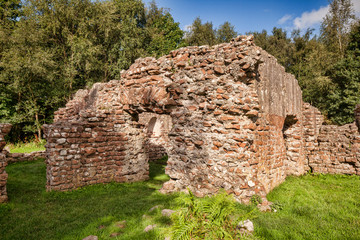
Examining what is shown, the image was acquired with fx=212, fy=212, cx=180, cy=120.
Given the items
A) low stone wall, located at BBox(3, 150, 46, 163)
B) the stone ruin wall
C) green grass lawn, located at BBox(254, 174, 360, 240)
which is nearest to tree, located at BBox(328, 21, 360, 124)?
the stone ruin wall

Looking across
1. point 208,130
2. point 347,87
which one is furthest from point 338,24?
point 208,130

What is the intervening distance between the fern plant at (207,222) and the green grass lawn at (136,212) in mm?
327

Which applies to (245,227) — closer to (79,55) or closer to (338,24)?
(79,55)

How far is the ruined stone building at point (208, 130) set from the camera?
500cm

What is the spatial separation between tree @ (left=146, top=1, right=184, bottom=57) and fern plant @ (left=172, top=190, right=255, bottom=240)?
25105 mm

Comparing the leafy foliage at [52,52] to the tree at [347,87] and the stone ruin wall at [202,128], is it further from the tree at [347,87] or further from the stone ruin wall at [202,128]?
the tree at [347,87]

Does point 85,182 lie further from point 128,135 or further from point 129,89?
point 129,89

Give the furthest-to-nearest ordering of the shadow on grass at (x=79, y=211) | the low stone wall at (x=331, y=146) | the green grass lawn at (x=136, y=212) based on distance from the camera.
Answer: the low stone wall at (x=331, y=146), the shadow on grass at (x=79, y=211), the green grass lawn at (x=136, y=212)

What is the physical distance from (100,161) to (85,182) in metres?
0.76

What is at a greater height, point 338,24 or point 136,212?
point 338,24

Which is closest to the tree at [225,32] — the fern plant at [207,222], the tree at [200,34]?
the tree at [200,34]

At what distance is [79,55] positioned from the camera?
62.5 ft

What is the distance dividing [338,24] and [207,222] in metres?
26.2

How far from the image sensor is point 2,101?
1659 cm
